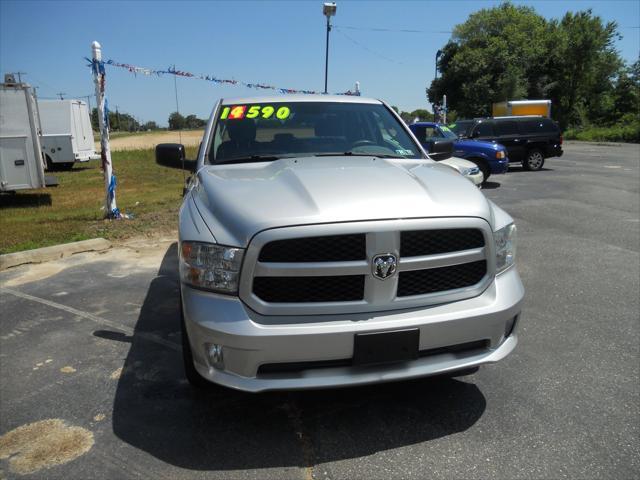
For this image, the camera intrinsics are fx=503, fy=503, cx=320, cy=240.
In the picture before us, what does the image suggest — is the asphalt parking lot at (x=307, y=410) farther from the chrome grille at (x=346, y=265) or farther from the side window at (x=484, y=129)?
the side window at (x=484, y=129)

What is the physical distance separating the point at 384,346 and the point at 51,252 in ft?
18.5

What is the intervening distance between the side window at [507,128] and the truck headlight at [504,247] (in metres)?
15.2

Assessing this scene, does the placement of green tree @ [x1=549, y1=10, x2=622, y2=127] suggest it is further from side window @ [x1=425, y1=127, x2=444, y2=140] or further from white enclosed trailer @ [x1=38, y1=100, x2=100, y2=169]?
white enclosed trailer @ [x1=38, y1=100, x2=100, y2=169]

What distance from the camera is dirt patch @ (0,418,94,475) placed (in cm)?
248

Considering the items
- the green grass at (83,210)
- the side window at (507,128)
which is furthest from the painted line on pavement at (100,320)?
the side window at (507,128)

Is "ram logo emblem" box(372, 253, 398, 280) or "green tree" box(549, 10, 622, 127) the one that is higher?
"green tree" box(549, 10, 622, 127)

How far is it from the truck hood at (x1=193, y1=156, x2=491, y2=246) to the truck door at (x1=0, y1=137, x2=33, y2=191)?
9.10m

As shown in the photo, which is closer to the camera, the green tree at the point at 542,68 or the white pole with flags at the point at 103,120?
the white pole with flags at the point at 103,120

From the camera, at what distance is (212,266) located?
2.41 m

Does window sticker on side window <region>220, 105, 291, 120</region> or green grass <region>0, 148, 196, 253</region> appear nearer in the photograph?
window sticker on side window <region>220, 105, 291, 120</region>

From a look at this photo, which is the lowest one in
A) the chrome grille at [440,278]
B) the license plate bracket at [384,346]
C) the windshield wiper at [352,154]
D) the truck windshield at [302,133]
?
the license plate bracket at [384,346]

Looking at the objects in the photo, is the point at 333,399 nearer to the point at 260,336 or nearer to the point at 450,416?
the point at 450,416

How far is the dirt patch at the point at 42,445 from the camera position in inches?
97.6

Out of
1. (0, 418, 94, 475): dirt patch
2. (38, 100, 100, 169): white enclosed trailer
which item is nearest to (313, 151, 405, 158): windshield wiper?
(0, 418, 94, 475): dirt patch
